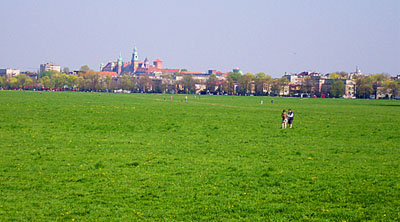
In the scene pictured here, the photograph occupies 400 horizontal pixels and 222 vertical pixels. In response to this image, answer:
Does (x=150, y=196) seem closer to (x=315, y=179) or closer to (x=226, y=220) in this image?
(x=226, y=220)

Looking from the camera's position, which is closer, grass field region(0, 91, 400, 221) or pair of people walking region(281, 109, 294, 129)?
Answer: grass field region(0, 91, 400, 221)

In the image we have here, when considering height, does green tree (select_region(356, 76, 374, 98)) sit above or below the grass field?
above

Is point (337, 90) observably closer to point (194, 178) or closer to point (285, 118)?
point (285, 118)

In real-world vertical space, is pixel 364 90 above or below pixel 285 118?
above

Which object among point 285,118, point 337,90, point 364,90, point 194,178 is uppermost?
point 364,90

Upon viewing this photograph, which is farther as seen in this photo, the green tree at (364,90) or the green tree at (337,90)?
the green tree at (337,90)

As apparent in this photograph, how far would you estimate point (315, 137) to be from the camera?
24.9m

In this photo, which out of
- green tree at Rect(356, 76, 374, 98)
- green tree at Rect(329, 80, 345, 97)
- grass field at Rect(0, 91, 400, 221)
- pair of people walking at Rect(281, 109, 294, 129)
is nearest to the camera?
grass field at Rect(0, 91, 400, 221)

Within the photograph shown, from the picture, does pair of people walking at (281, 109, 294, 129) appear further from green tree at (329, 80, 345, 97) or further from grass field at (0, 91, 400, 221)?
green tree at (329, 80, 345, 97)

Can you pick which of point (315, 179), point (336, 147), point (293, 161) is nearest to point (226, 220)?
point (315, 179)

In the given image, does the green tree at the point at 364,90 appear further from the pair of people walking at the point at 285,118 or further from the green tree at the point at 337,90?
the pair of people walking at the point at 285,118

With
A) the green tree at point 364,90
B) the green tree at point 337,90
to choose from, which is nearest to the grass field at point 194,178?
the green tree at point 364,90

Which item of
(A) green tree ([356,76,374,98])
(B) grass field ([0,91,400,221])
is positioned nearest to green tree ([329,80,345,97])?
(A) green tree ([356,76,374,98])

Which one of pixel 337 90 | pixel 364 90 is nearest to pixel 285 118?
pixel 364 90
